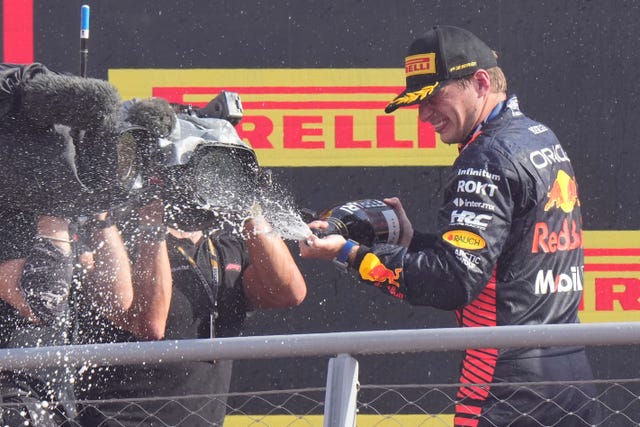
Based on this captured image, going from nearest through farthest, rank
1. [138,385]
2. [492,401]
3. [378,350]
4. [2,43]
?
[378,350] < [492,401] < [138,385] < [2,43]

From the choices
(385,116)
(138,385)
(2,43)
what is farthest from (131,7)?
(138,385)

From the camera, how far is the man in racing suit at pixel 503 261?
2.38 metres

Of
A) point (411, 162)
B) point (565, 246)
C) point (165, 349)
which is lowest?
point (165, 349)

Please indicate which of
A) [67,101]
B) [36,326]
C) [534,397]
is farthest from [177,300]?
[534,397]

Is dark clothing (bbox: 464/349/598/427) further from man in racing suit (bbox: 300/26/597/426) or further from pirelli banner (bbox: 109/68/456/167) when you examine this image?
pirelli banner (bbox: 109/68/456/167)

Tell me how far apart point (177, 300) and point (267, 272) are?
240 mm

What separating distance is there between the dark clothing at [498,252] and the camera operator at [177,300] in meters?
0.36

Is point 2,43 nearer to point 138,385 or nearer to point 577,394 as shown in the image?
point 138,385

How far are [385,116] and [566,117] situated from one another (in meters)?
0.59

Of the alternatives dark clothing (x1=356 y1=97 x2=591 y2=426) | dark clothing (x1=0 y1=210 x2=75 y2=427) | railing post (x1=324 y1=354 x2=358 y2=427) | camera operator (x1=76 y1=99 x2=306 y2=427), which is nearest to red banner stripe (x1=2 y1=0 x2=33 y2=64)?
camera operator (x1=76 y1=99 x2=306 y2=427)

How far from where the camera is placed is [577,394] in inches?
96.6

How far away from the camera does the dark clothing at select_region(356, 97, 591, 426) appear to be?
2.37 metres

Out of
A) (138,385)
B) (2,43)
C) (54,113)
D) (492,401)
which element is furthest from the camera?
(2,43)

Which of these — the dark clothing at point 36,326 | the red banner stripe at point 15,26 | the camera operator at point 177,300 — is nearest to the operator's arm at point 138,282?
the camera operator at point 177,300
